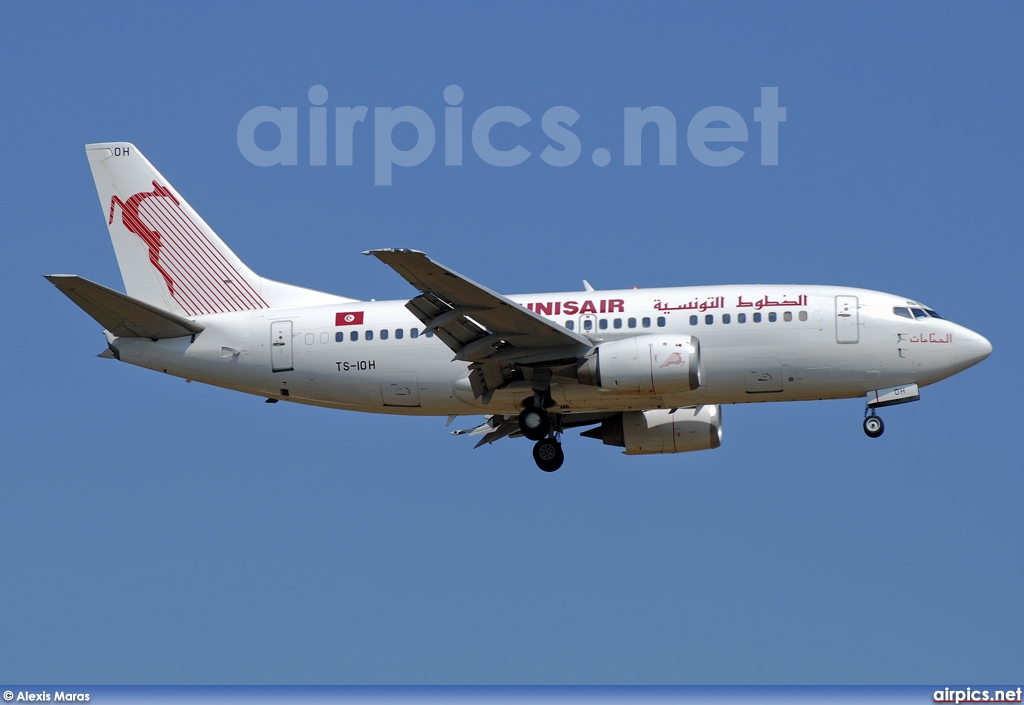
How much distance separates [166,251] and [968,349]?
23384 mm

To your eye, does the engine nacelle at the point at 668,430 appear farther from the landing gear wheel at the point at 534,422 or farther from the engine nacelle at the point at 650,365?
the engine nacelle at the point at 650,365

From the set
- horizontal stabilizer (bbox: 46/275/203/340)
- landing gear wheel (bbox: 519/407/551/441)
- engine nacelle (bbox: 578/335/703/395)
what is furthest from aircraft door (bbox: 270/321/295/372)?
engine nacelle (bbox: 578/335/703/395)

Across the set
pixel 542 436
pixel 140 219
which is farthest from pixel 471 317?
pixel 140 219

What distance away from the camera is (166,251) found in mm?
49500

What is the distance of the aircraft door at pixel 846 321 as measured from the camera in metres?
44.0

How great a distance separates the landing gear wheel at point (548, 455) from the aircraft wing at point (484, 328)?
2.32 m

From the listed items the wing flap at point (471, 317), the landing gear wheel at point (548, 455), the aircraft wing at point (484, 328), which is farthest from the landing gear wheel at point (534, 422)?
the wing flap at point (471, 317)

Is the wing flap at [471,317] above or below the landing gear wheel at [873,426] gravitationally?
above

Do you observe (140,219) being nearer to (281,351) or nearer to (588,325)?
(281,351)

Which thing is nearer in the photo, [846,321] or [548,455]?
[846,321]

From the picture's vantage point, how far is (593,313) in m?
45.1

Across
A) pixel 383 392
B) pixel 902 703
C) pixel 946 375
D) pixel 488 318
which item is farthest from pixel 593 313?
pixel 902 703

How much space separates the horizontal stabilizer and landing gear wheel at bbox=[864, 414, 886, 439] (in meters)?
18.8

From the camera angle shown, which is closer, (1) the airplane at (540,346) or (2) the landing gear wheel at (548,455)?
(1) the airplane at (540,346)
